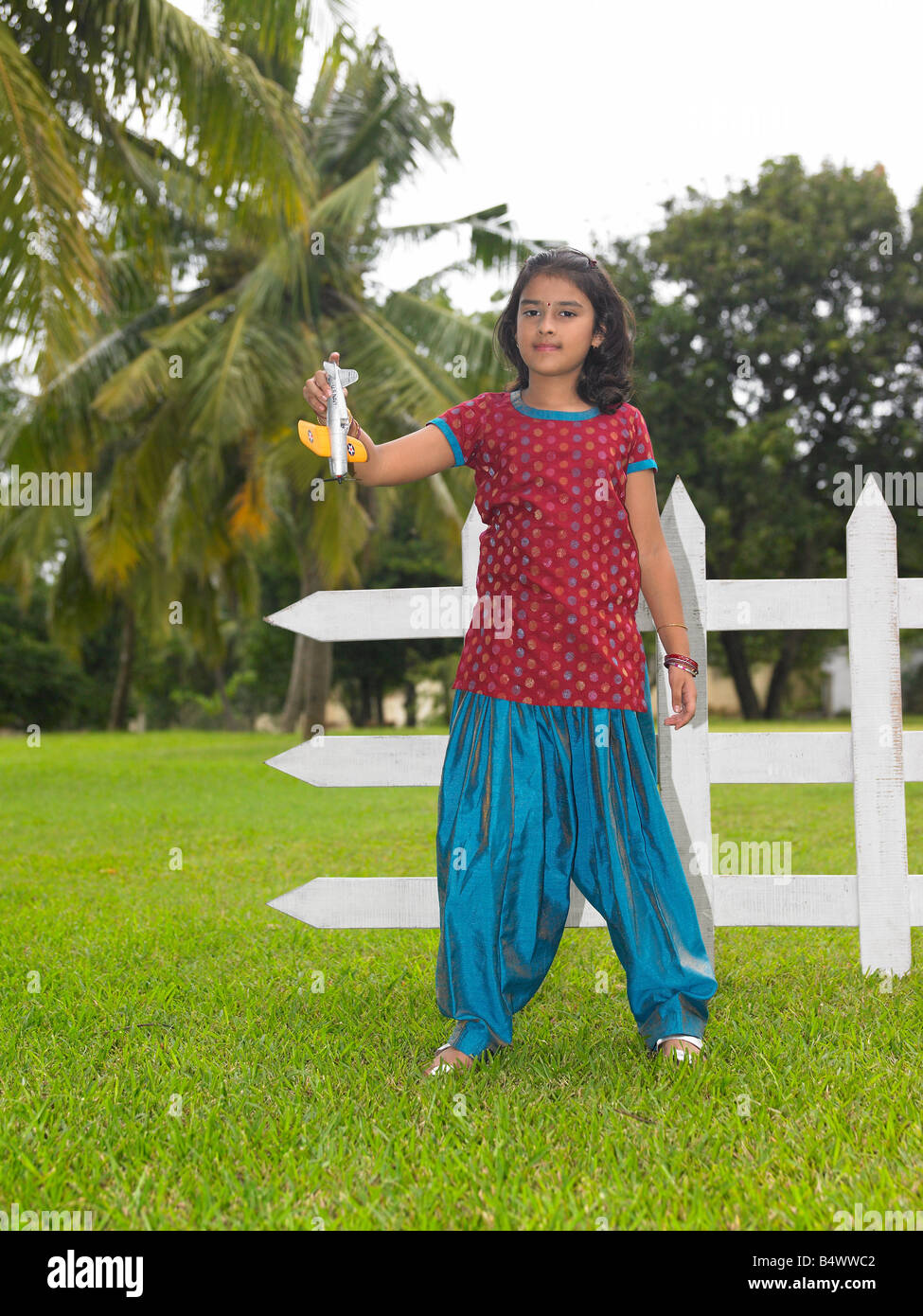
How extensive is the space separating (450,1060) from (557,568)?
121 centimetres

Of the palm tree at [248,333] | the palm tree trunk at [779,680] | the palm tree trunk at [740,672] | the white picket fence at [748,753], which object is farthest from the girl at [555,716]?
the palm tree trunk at [779,680]

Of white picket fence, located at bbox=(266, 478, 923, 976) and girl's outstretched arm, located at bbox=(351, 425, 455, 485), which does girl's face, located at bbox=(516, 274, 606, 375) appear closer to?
girl's outstretched arm, located at bbox=(351, 425, 455, 485)

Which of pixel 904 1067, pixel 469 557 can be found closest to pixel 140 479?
pixel 469 557

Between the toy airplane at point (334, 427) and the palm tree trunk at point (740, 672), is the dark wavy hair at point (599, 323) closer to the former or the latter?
the toy airplane at point (334, 427)

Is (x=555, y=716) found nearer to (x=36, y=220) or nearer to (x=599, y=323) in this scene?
(x=599, y=323)

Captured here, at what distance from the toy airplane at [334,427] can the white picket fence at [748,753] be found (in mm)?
833

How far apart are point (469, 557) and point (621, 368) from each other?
73cm

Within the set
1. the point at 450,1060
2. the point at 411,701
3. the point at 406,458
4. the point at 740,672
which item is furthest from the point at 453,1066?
the point at 411,701

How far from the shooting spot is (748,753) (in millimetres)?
3369

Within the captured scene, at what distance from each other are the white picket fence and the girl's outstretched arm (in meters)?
0.40
